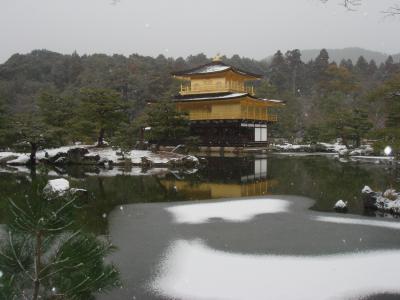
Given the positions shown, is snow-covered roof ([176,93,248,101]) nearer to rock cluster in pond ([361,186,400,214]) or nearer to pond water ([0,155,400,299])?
pond water ([0,155,400,299])

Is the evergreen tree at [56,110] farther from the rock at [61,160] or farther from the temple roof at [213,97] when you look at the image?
the temple roof at [213,97]

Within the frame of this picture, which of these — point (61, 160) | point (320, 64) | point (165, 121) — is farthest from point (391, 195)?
point (320, 64)

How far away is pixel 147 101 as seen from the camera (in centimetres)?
3716

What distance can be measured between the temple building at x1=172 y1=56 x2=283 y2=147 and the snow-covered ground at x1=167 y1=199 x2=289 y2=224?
22088mm

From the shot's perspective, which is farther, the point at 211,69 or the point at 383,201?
the point at 211,69

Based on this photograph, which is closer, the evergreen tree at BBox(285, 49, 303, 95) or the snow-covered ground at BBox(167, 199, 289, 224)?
the snow-covered ground at BBox(167, 199, 289, 224)

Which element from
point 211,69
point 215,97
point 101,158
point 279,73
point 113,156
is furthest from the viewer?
point 279,73

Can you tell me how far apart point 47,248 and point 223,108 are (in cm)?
3378

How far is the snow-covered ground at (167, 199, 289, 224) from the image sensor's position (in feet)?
33.0

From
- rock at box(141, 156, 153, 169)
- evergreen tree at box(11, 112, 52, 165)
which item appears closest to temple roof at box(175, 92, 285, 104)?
rock at box(141, 156, 153, 169)

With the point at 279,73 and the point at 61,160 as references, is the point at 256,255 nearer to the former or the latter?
the point at 61,160

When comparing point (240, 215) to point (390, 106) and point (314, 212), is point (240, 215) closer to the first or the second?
point (314, 212)

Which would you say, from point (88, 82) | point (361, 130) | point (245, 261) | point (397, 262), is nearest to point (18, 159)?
point (245, 261)

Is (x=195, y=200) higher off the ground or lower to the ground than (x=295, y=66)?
lower
